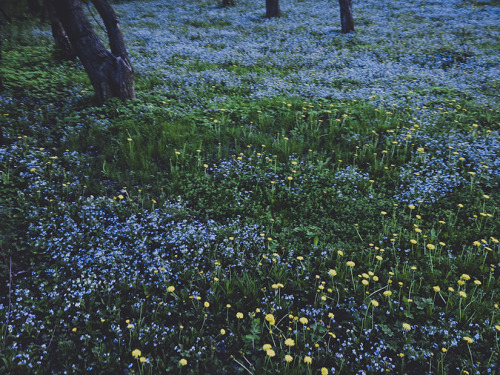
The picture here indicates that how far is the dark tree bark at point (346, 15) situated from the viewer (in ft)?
53.2

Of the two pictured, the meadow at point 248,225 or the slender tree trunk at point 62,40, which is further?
the slender tree trunk at point 62,40

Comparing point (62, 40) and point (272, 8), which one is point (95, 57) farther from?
point (272, 8)

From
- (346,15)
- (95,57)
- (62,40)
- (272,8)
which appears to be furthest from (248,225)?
(272,8)

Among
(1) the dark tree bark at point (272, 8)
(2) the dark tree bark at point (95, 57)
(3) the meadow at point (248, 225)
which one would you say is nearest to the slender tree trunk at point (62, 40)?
(3) the meadow at point (248, 225)

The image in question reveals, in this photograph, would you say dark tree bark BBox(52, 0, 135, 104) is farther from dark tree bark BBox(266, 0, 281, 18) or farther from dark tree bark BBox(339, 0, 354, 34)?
dark tree bark BBox(266, 0, 281, 18)

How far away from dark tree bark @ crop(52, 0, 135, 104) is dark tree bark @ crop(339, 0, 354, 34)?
41.4ft

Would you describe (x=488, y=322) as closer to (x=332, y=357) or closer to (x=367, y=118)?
(x=332, y=357)

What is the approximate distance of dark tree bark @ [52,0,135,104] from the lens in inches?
291

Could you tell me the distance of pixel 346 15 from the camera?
16.4 m

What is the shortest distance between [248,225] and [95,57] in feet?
19.0

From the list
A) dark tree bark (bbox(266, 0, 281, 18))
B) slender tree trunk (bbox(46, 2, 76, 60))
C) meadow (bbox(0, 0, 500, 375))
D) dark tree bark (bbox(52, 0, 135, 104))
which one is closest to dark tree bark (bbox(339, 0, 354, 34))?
dark tree bark (bbox(266, 0, 281, 18))

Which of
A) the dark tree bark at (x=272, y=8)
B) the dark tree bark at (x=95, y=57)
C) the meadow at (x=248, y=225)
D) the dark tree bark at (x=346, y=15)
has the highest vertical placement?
the dark tree bark at (x=272, y=8)

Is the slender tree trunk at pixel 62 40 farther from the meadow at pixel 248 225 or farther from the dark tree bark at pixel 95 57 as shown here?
the dark tree bark at pixel 95 57

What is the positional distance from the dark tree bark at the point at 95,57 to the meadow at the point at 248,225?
457 millimetres
